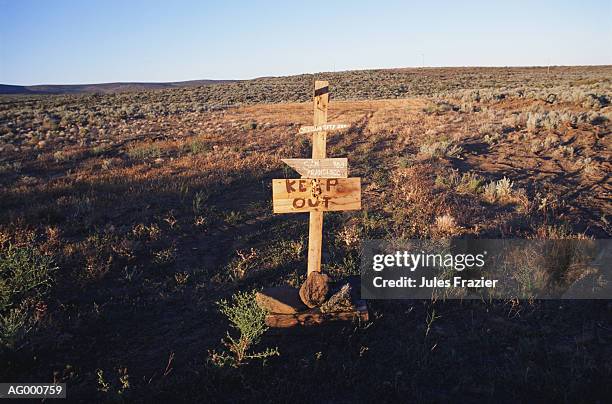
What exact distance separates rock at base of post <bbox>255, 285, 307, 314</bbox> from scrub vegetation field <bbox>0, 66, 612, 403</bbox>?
208 millimetres

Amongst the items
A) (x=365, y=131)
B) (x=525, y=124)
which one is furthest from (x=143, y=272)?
(x=525, y=124)

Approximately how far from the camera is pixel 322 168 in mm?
4676

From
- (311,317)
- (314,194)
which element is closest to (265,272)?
(311,317)

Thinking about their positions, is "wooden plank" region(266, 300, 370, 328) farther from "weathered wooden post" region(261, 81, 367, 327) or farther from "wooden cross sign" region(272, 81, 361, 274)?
"wooden cross sign" region(272, 81, 361, 274)

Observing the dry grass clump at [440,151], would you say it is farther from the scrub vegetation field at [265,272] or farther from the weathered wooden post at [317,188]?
the weathered wooden post at [317,188]

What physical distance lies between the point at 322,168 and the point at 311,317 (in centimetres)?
181

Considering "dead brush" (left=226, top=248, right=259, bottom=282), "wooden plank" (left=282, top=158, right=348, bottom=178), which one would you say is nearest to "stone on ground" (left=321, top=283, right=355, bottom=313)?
"wooden plank" (left=282, top=158, right=348, bottom=178)

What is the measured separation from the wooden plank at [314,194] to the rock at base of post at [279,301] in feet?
3.68

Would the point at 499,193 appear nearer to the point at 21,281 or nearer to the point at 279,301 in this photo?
the point at 279,301

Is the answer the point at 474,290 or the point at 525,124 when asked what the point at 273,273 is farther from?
the point at 525,124

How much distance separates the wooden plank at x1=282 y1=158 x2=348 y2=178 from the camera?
183 inches

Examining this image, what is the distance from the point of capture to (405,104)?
26.7m

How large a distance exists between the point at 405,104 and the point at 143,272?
23791 mm

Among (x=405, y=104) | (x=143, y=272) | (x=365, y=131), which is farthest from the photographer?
(x=405, y=104)
